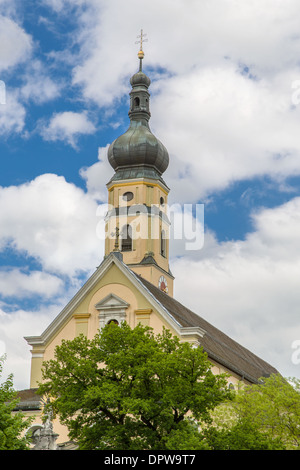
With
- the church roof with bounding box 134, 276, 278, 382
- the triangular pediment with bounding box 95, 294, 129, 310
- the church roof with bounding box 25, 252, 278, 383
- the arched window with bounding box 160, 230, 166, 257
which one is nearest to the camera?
the church roof with bounding box 25, 252, 278, 383

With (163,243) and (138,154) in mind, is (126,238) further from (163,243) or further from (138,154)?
(138,154)

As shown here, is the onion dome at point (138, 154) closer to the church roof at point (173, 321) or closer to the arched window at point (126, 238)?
the arched window at point (126, 238)

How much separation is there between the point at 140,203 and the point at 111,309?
2049 centimetres

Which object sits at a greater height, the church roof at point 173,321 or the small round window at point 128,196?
the small round window at point 128,196

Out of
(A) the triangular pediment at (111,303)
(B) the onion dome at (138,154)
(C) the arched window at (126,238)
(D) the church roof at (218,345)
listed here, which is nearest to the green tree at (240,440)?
(D) the church roof at (218,345)

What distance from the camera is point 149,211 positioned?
235ft

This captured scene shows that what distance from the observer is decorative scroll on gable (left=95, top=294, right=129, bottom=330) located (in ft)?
172

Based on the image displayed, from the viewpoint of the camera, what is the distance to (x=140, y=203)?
71.7 m

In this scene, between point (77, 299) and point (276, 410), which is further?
point (77, 299)

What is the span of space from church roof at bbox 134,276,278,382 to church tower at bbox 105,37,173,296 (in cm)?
622

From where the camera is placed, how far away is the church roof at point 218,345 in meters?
54.9

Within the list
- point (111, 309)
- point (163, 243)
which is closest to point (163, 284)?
point (163, 243)

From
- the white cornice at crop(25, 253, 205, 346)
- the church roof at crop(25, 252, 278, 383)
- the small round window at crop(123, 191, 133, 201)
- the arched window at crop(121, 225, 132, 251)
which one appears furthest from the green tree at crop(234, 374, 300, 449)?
the small round window at crop(123, 191, 133, 201)

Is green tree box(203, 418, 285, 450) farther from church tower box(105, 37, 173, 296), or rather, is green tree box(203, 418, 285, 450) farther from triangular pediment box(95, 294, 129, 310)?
church tower box(105, 37, 173, 296)
